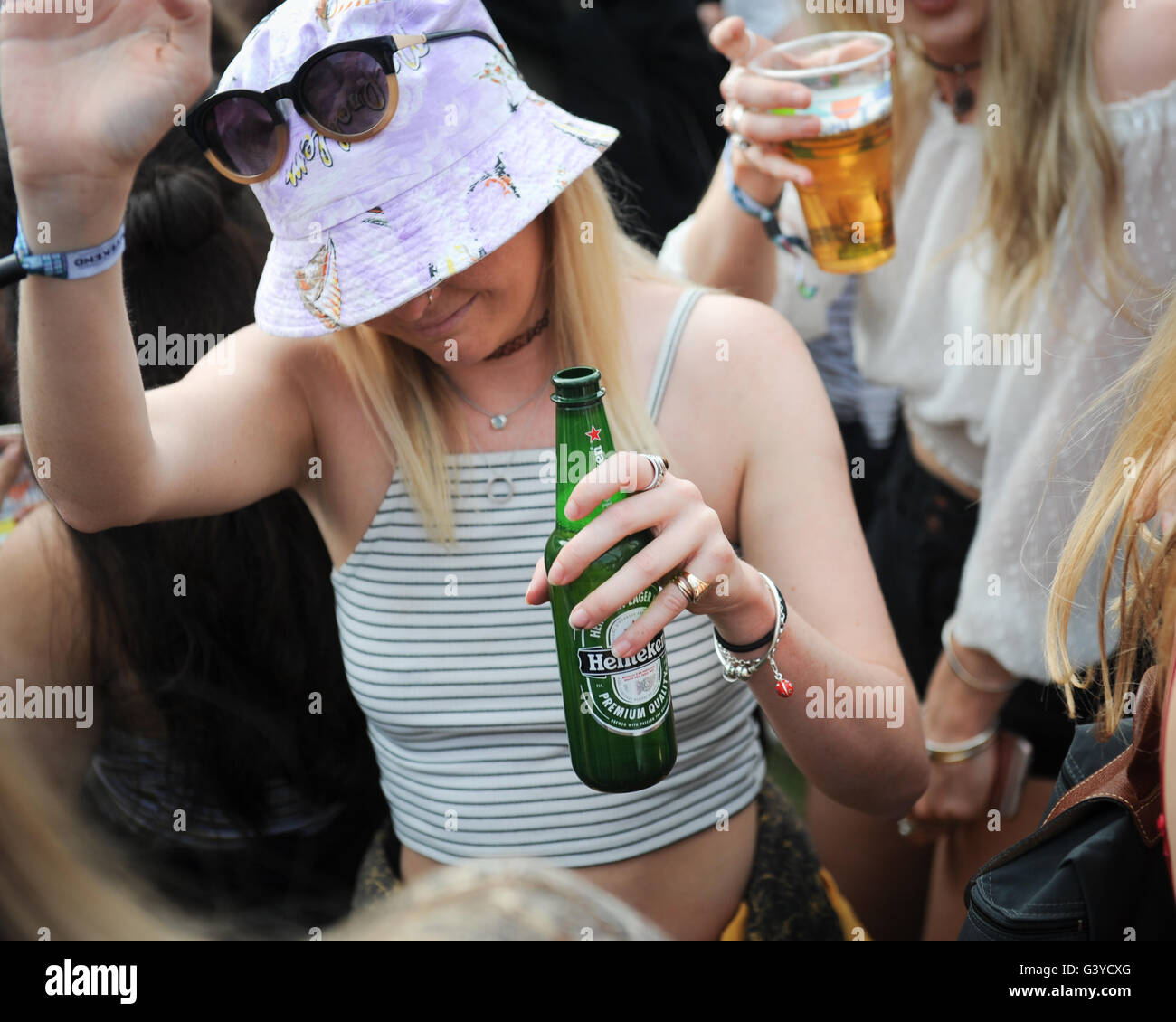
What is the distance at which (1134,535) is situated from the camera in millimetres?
1304

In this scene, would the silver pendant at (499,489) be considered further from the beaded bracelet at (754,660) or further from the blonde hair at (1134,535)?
the blonde hair at (1134,535)

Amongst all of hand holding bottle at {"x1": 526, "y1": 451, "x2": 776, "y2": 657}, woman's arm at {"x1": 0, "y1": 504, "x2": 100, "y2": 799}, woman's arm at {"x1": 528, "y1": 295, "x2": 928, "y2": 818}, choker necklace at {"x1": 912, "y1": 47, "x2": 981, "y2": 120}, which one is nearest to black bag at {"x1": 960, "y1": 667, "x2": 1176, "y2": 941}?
woman's arm at {"x1": 528, "y1": 295, "x2": 928, "y2": 818}

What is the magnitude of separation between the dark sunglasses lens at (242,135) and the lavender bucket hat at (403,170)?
0.03m

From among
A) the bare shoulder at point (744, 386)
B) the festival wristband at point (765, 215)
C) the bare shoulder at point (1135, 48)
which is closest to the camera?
the bare shoulder at point (744, 386)

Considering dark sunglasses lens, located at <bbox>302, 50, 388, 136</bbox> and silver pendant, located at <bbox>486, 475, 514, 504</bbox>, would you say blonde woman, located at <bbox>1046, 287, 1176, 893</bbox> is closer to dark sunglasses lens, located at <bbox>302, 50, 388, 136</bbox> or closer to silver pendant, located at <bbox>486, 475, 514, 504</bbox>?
silver pendant, located at <bbox>486, 475, 514, 504</bbox>

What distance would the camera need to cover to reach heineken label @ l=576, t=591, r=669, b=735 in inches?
55.7

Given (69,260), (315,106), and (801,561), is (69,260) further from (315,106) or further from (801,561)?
(801,561)

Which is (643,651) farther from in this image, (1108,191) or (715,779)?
(1108,191)

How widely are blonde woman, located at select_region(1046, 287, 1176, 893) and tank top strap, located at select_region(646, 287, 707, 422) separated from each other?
673 mm

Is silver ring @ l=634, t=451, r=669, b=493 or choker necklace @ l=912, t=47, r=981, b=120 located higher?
choker necklace @ l=912, t=47, r=981, b=120

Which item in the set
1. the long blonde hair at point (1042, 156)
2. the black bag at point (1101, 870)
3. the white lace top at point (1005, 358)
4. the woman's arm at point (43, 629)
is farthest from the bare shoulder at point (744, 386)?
the woman's arm at point (43, 629)

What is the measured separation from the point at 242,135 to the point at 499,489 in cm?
66

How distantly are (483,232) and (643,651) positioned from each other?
65cm

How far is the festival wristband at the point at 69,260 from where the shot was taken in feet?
4.33
